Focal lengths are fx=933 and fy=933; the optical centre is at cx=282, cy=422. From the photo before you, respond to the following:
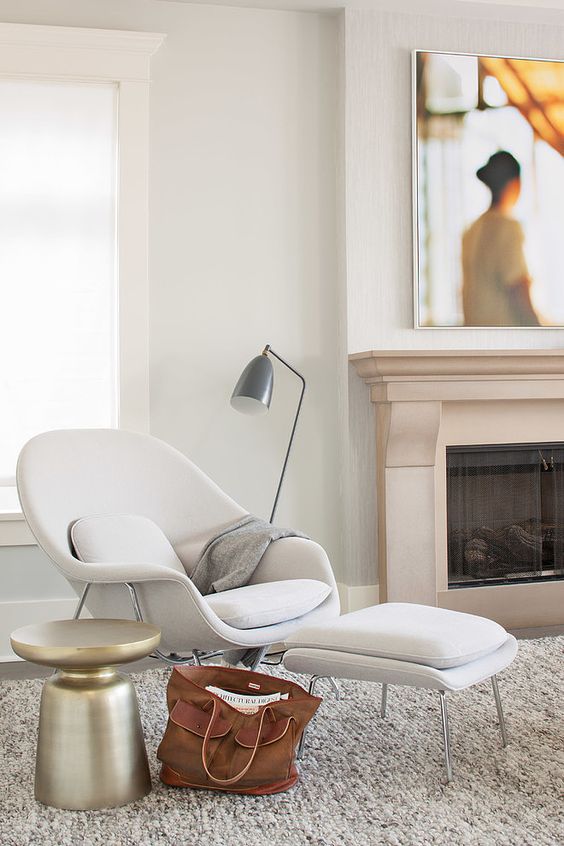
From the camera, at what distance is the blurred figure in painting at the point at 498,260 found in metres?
4.27

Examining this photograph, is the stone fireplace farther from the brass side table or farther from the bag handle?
the brass side table

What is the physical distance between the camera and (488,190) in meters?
4.30

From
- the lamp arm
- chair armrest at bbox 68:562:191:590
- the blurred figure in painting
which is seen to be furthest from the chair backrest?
the blurred figure in painting

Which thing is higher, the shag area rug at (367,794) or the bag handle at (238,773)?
the bag handle at (238,773)

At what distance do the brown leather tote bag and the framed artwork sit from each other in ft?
7.55

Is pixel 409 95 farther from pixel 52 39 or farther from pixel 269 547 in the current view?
pixel 269 547

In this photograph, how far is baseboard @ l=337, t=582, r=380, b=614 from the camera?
4.16 meters

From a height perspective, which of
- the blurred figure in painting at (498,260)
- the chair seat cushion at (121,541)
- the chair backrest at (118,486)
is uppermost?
the blurred figure in painting at (498,260)

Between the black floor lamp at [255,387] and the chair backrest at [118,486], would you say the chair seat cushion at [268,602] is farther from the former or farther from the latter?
the black floor lamp at [255,387]

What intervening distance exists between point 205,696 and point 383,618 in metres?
0.55

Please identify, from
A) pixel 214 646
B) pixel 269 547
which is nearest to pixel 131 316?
pixel 269 547

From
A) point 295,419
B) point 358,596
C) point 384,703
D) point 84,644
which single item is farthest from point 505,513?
point 84,644

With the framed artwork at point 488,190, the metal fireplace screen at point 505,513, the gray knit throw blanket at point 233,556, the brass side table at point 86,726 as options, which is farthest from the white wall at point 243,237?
the brass side table at point 86,726

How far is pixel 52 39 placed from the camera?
392 centimetres
